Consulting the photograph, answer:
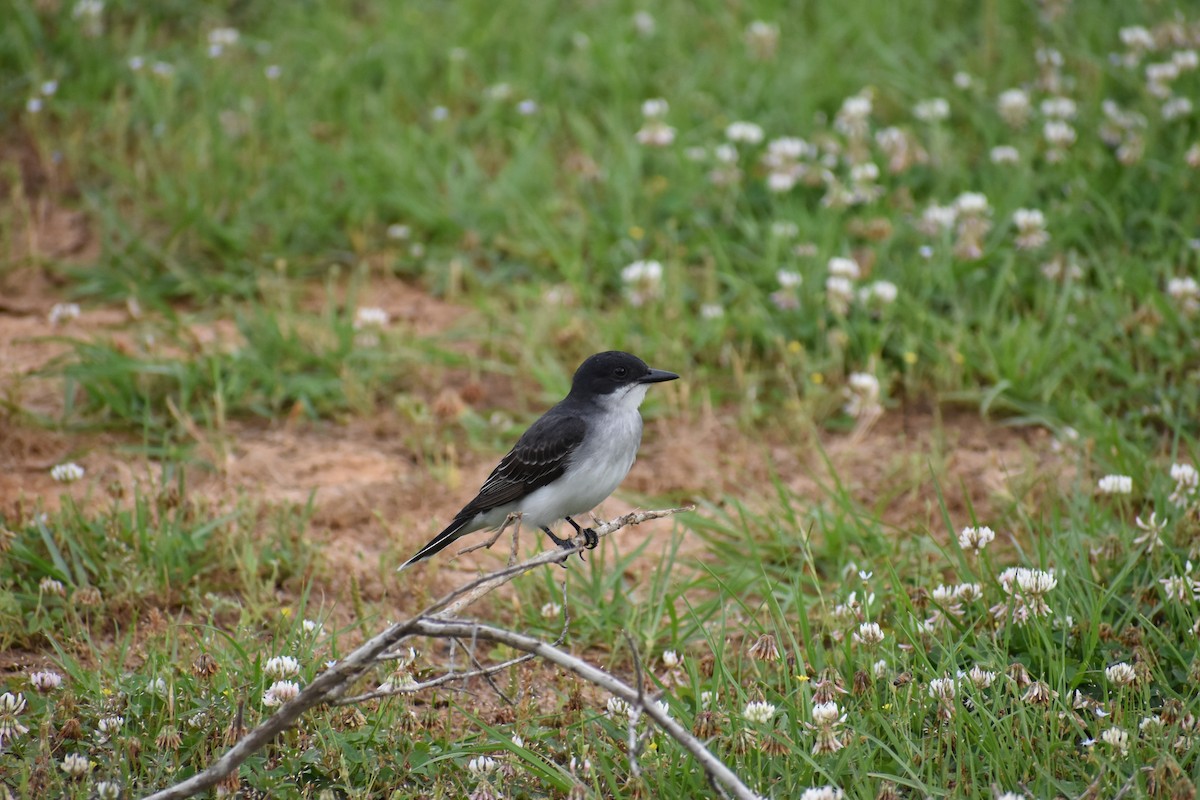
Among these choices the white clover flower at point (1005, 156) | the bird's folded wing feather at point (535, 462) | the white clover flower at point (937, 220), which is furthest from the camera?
the white clover flower at point (1005, 156)

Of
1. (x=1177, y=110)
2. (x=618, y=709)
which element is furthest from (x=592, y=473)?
A: (x=1177, y=110)

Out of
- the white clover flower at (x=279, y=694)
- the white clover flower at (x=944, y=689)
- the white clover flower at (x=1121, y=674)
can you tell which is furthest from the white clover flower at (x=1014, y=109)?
the white clover flower at (x=279, y=694)

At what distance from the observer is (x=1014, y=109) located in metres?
7.86

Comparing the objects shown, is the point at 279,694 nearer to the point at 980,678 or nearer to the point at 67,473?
the point at 67,473

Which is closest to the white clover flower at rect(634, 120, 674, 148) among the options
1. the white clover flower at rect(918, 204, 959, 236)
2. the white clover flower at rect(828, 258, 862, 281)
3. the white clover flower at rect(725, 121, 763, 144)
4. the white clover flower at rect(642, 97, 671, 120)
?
the white clover flower at rect(642, 97, 671, 120)

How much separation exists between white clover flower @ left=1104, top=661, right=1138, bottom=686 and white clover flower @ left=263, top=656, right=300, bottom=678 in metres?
2.64

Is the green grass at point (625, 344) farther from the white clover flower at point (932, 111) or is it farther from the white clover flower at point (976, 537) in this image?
the white clover flower at point (976, 537)

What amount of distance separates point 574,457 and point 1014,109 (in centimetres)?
457

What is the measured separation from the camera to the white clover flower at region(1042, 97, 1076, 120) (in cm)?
782

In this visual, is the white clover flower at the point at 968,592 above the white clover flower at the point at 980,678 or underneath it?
above

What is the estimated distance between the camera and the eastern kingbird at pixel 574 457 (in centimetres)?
475

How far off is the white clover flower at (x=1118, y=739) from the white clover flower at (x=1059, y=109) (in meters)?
5.17

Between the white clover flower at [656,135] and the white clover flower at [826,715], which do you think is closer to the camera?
the white clover flower at [826,715]

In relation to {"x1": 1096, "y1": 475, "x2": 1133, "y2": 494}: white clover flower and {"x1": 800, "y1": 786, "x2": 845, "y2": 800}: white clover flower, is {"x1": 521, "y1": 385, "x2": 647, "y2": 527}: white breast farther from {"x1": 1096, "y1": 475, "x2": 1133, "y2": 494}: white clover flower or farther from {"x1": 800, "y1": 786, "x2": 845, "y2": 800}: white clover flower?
{"x1": 1096, "y1": 475, "x2": 1133, "y2": 494}: white clover flower
